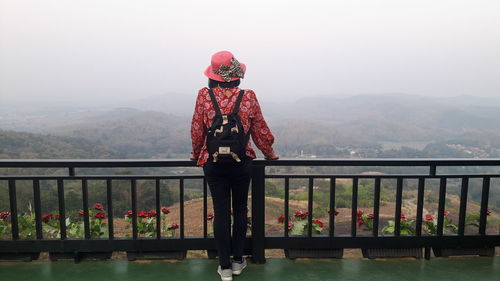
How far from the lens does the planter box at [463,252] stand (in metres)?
2.58

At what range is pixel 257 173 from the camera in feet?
7.90

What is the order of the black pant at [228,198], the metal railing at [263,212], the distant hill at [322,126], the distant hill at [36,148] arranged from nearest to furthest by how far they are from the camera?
the black pant at [228,198] < the metal railing at [263,212] < the distant hill at [36,148] < the distant hill at [322,126]

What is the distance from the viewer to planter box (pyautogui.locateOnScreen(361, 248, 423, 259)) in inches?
101

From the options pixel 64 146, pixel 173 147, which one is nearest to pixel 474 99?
pixel 173 147

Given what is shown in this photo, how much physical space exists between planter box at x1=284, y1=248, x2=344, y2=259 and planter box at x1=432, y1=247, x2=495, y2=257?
722 mm

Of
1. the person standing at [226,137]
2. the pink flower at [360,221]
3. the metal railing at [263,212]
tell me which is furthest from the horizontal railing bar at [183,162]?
the pink flower at [360,221]

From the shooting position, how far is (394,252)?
2561 millimetres

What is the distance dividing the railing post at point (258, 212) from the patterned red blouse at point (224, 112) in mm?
303

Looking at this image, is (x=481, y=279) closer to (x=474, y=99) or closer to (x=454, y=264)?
(x=454, y=264)

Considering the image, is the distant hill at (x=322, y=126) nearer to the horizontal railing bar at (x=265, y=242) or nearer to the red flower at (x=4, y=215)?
the horizontal railing bar at (x=265, y=242)

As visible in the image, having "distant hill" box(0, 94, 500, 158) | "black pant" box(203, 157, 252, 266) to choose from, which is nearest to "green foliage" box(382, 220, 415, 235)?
"black pant" box(203, 157, 252, 266)

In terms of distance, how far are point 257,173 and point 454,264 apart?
1549 millimetres

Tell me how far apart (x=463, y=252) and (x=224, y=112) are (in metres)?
2.09

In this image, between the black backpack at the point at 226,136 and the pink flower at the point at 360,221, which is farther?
the pink flower at the point at 360,221
